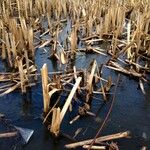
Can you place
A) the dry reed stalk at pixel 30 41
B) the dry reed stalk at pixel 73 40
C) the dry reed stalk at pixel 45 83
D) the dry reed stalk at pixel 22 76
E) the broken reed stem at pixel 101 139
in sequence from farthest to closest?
the dry reed stalk at pixel 73 40 → the dry reed stalk at pixel 30 41 → the dry reed stalk at pixel 22 76 → the dry reed stalk at pixel 45 83 → the broken reed stem at pixel 101 139

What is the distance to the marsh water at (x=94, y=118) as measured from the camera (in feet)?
15.1

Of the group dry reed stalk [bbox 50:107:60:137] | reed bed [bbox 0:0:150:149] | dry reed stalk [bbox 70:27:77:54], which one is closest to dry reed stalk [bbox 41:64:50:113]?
reed bed [bbox 0:0:150:149]

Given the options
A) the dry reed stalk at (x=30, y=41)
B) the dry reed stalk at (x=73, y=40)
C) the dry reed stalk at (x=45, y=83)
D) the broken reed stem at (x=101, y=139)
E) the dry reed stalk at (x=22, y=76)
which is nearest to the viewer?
the broken reed stem at (x=101, y=139)

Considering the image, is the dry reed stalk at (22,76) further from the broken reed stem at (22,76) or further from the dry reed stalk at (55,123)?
the dry reed stalk at (55,123)

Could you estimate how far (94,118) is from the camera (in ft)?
16.9

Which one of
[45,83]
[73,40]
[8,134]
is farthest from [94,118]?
[73,40]

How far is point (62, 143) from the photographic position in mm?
4547

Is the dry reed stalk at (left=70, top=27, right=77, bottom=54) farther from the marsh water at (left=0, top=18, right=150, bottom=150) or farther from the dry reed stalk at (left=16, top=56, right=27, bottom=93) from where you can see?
the dry reed stalk at (left=16, top=56, right=27, bottom=93)

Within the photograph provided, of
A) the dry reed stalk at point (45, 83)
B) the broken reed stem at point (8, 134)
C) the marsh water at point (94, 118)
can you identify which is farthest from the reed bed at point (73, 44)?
the broken reed stem at point (8, 134)

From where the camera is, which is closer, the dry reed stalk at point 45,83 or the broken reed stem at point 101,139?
the broken reed stem at point 101,139

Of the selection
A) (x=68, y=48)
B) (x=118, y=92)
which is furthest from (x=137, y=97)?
(x=68, y=48)

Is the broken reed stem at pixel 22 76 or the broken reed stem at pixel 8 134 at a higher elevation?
the broken reed stem at pixel 22 76

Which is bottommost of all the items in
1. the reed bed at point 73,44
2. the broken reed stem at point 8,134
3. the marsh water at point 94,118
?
the marsh water at point 94,118

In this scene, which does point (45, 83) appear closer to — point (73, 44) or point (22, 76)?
point (22, 76)
